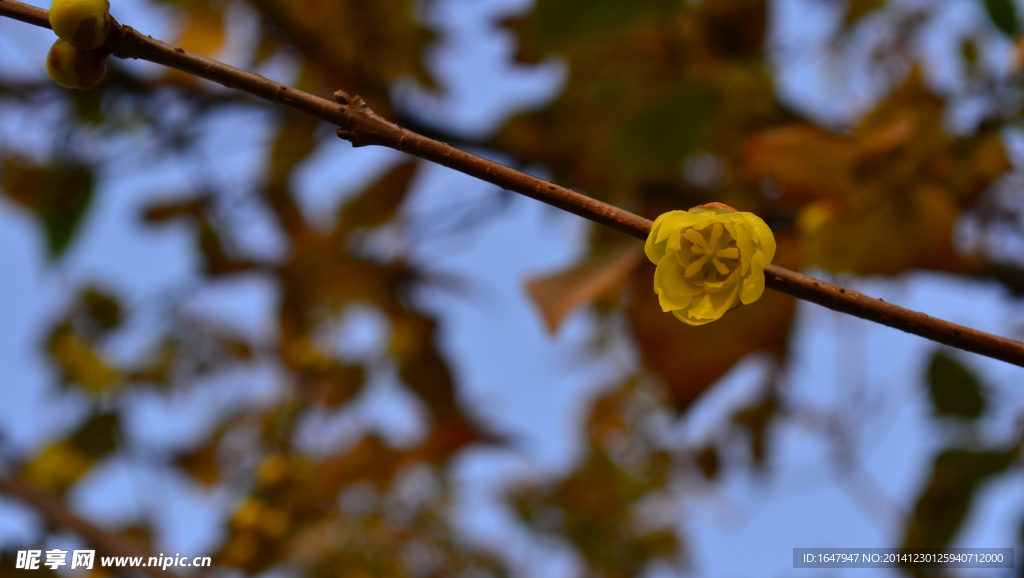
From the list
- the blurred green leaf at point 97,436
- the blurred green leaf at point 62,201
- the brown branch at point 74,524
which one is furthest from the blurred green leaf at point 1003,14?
the blurred green leaf at point 97,436

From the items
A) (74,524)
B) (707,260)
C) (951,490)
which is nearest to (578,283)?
(707,260)

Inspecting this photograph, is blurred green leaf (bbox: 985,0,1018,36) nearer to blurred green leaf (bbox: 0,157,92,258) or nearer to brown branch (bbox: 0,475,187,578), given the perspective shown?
brown branch (bbox: 0,475,187,578)

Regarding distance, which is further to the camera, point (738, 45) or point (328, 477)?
point (328, 477)

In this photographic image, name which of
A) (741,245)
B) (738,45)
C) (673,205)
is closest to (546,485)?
(673,205)

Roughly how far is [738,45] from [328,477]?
0.97m

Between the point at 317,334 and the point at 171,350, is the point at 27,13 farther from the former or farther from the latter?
the point at 171,350

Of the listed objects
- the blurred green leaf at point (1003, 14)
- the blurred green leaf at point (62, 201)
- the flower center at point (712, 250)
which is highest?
the blurred green leaf at point (62, 201)

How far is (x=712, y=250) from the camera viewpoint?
33cm

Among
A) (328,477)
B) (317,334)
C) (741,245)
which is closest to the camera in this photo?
(741,245)

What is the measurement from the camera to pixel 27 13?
11.3 inches

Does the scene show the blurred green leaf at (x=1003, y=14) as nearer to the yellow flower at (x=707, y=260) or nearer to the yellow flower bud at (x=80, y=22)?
the yellow flower at (x=707, y=260)

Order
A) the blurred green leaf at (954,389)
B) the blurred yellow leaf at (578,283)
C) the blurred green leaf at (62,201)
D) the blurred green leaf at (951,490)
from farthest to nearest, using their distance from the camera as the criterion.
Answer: the blurred green leaf at (62,201) → the blurred green leaf at (954,389) → the blurred green leaf at (951,490) → the blurred yellow leaf at (578,283)

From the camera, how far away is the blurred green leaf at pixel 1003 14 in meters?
0.62

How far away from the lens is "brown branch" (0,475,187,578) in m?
0.89
